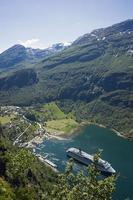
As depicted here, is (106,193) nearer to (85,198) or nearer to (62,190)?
(85,198)

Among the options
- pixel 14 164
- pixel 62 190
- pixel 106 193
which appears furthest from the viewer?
pixel 14 164

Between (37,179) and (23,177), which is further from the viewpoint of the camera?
(37,179)

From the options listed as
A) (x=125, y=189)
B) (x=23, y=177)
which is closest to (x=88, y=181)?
(x=23, y=177)

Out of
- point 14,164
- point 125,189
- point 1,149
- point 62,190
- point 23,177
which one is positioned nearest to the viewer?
point 62,190

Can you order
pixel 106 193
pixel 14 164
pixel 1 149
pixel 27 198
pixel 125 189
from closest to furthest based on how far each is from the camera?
1. pixel 106 193
2. pixel 27 198
3. pixel 14 164
4. pixel 1 149
5. pixel 125 189

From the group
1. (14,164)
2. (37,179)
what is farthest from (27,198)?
(37,179)

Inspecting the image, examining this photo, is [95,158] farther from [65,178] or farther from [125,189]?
[125,189]

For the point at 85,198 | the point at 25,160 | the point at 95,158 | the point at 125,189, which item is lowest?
the point at 125,189

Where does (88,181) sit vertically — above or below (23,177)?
above

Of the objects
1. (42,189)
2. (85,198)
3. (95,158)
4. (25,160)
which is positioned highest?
(95,158)
